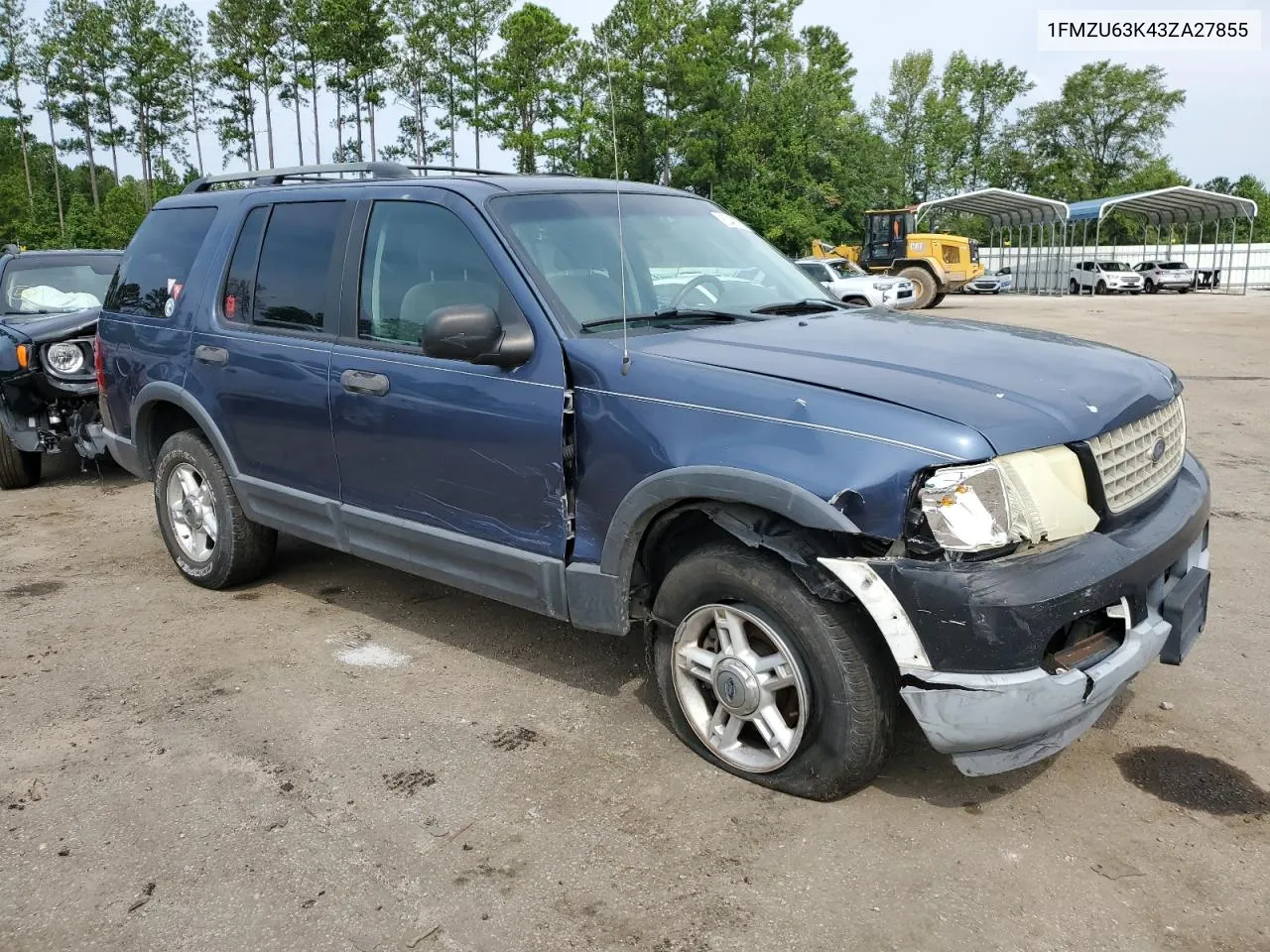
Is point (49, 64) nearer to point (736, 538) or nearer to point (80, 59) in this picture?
point (80, 59)

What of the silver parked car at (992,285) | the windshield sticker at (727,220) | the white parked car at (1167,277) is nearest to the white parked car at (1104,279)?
the white parked car at (1167,277)

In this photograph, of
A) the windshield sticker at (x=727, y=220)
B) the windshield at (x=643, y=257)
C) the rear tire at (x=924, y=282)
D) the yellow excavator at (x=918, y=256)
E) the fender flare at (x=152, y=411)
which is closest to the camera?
the windshield at (x=643, y=257)

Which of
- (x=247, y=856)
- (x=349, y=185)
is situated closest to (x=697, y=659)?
(x=247, y=856)

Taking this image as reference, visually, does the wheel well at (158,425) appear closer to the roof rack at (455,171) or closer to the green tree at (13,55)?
the roof rack at (455,171)

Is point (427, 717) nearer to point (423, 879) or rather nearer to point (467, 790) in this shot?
point (467, 790)

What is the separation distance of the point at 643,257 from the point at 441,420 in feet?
3.37

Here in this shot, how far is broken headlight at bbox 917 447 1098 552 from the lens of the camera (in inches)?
106

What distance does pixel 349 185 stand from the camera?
14.3 ft

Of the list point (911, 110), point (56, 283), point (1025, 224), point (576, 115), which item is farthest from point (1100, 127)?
point (56, 283)

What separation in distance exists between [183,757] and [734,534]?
Answer: 6.82 feet

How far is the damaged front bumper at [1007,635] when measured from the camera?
2658mm

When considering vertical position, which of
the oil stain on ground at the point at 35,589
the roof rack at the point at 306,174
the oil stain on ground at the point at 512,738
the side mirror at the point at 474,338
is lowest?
the oil stain on ground at the point at 35,589

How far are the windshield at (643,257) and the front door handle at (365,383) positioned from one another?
79 cm

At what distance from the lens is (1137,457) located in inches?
125
